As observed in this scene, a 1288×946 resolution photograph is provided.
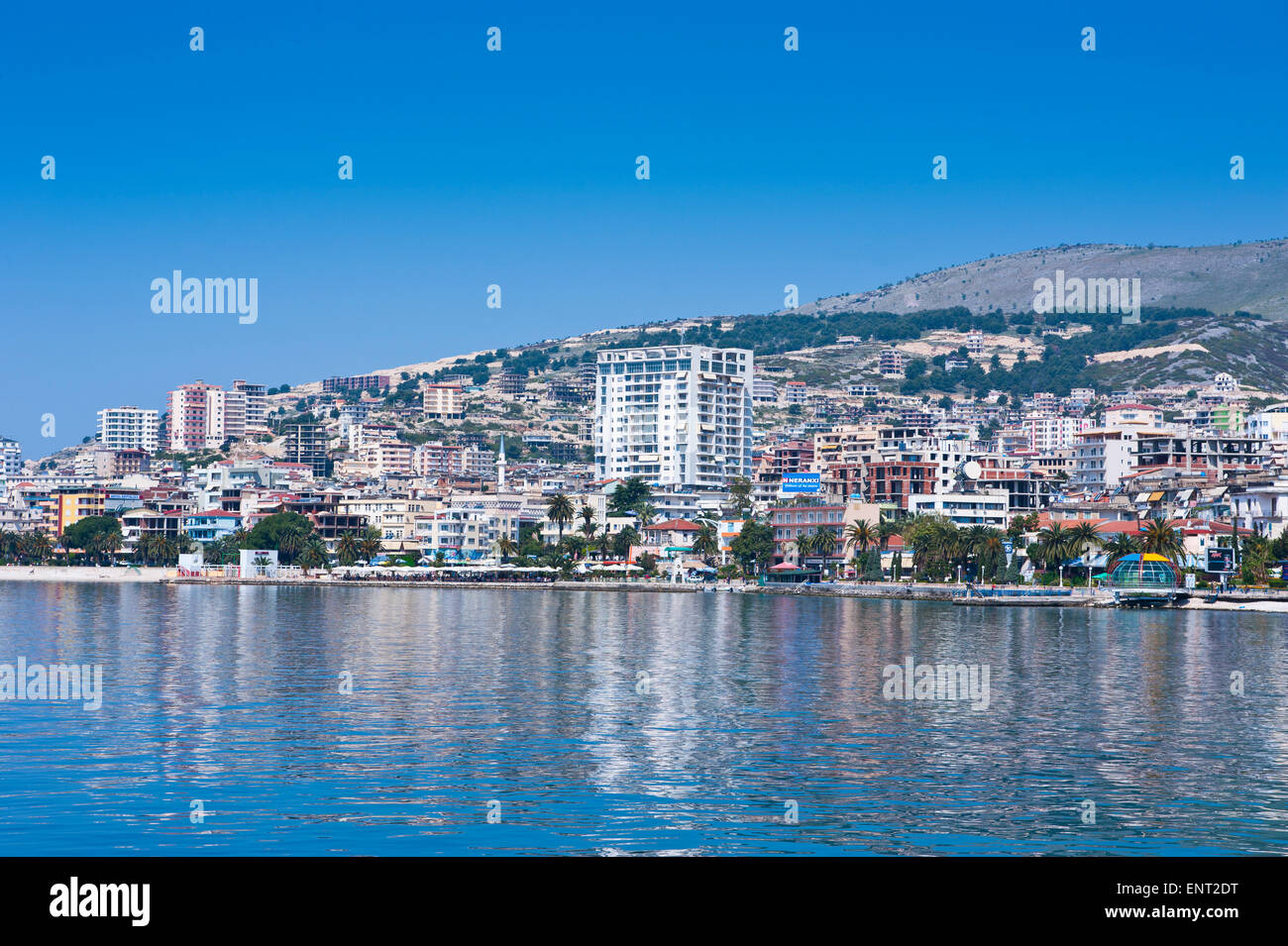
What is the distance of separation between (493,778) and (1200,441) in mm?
155262

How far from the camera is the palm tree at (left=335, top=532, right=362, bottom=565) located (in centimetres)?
16500

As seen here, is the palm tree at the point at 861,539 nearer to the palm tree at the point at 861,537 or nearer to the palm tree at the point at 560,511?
the palm tree at the point at 861,537

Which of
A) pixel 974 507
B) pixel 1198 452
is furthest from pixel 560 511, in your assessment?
pixel 1198 452

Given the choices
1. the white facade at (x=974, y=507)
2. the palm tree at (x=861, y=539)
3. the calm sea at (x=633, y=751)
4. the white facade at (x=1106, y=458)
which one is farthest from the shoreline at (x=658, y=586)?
the white facade at (x=1106, y=458)

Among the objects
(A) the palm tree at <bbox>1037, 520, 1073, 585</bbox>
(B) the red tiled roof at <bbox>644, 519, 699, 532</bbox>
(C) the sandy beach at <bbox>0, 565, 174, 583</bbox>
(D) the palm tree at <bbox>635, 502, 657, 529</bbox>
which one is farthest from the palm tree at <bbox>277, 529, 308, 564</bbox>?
(A) the palm tree at <bbox>1037, 520, 1073, 585</bbox>

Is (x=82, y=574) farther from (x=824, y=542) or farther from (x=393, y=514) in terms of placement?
(x=824, y=542)

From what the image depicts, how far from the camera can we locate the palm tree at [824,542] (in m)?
147
